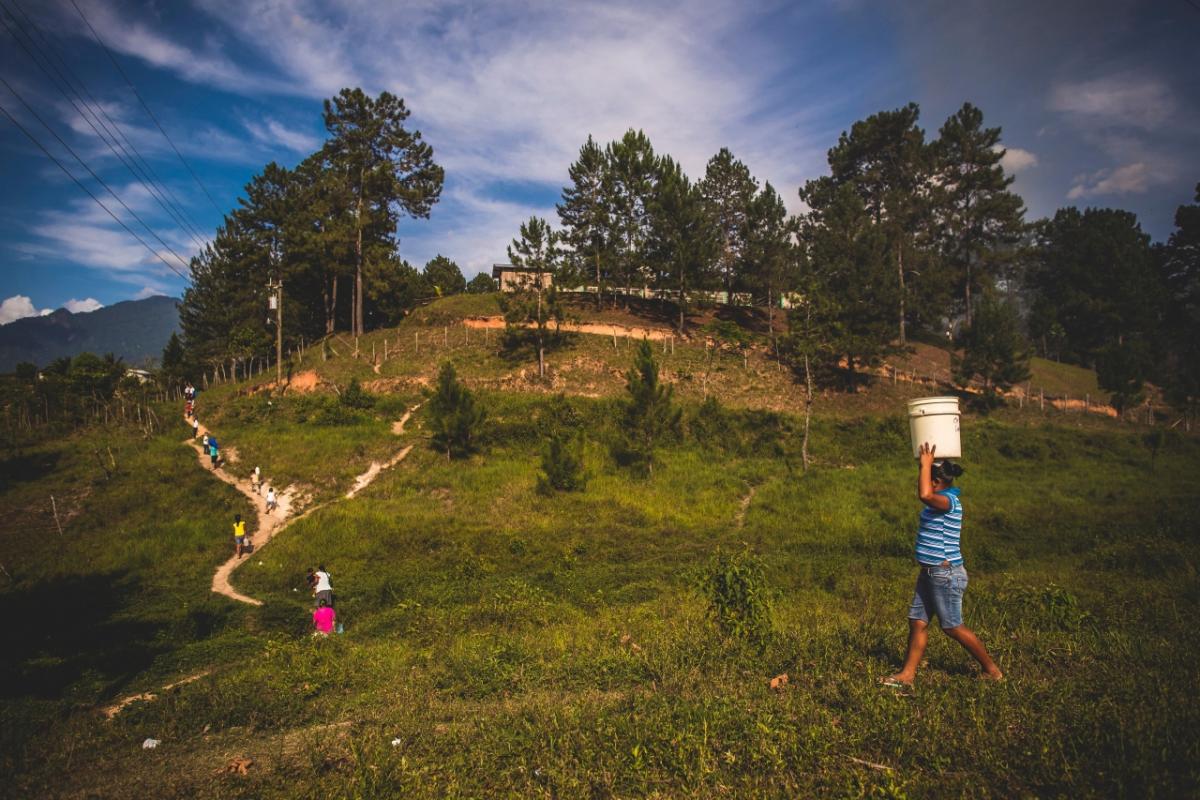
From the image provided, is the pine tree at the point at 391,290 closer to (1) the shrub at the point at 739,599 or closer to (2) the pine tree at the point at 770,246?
(2) the pine tree at the point at 770,246

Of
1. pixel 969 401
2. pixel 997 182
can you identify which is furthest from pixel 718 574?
pixel 997 182

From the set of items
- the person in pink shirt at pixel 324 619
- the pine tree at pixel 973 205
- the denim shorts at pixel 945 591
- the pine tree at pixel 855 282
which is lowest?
the person in pink shirt at pixel 324 619

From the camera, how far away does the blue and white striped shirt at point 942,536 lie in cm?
505

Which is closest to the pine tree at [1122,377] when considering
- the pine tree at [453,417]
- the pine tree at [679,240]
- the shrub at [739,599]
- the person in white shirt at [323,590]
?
the pine tree at [679,240]

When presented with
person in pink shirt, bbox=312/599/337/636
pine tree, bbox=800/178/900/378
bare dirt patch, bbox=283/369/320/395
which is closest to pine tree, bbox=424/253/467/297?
bare dirt patch, bbox=283/369/320/395

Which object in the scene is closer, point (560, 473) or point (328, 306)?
point (560, 473)

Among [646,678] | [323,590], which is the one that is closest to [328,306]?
[323,590]

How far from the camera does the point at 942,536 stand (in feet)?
16.6

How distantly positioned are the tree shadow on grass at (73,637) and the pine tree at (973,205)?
192 ft

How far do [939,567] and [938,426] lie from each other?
1.35 metres

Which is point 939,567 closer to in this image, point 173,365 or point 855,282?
point 855,282

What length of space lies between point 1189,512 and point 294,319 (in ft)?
175

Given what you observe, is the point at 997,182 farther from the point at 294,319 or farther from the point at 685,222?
the point at 294,319

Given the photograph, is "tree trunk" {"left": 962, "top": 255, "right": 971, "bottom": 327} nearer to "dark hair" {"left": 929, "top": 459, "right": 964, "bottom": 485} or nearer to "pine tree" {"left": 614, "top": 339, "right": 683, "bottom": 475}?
"pine tree" {"left": 614, "top": 339, "right": 683, "bottom": 475}
